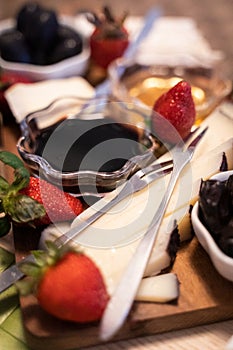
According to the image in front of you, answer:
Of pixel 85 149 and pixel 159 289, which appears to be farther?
pixel 85 149

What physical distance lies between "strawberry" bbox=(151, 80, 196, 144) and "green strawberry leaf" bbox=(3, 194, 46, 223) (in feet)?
0.86

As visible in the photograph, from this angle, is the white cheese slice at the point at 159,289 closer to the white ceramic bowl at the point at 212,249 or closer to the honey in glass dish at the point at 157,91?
the white ceramic bowl at the point at 212,249

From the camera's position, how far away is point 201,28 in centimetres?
164

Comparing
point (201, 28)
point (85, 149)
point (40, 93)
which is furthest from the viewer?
point (201, 28)

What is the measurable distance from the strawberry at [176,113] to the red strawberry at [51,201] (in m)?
0.20

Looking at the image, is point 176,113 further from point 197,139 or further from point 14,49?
point 14,49

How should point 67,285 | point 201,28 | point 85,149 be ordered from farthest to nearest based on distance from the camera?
point 201,28
point 85,149
point 67,285

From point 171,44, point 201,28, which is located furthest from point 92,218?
point 201,28

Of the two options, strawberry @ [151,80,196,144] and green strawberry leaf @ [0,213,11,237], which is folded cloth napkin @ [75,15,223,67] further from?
green strawberry leaf @ [0,213,11,237]

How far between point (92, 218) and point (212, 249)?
0.16 m

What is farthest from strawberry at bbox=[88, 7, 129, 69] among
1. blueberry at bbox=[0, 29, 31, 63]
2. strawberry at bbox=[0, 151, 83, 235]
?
strawberry at bbox=[0, 151, 83, 235]

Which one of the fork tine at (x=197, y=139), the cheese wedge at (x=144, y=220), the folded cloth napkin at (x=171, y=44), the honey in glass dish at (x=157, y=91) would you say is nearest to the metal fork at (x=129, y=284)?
the cheese wedge at (x=144, y=220)

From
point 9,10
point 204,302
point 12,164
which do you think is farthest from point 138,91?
point 9,10

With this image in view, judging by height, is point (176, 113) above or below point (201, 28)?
above
